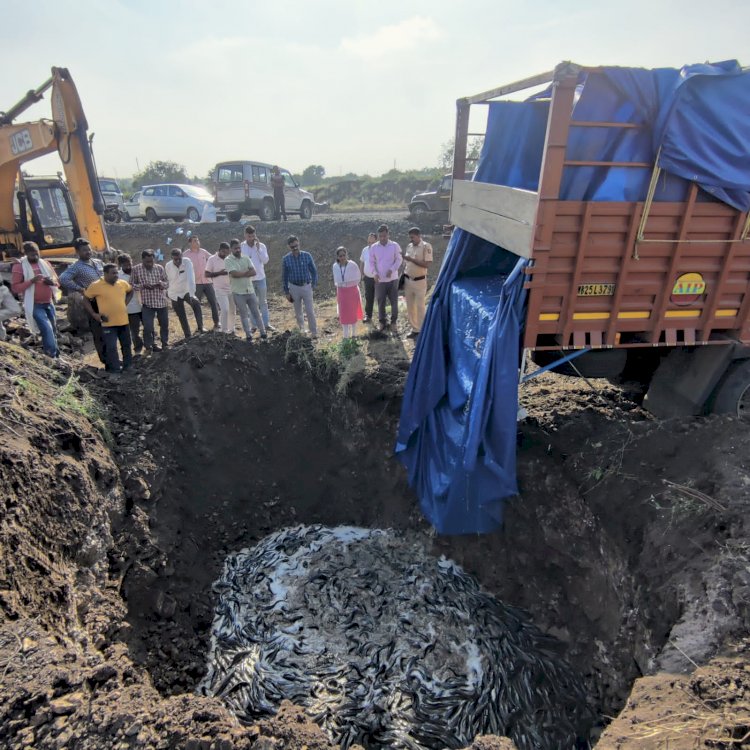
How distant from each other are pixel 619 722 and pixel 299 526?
13.1 feet

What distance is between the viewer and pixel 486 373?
176 inches

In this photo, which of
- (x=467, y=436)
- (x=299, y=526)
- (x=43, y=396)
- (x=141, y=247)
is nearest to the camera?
(x=467, y=436)

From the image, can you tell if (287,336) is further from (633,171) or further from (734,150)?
(734,150)

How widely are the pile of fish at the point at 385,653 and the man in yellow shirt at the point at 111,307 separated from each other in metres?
3.45

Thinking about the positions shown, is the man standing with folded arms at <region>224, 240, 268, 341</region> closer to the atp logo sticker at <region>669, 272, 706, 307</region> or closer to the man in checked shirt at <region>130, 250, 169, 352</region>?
the man in checked shirt at <region>130, 250, 169, 352</region>

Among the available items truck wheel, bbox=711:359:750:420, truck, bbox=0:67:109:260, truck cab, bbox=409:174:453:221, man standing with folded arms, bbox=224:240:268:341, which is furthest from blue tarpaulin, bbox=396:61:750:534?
truck cab, bbox=409:174:453:221

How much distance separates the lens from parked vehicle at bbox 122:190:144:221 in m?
19.8

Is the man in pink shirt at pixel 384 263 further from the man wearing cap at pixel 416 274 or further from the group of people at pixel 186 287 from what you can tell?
the man wearing cap at pixel 416 274

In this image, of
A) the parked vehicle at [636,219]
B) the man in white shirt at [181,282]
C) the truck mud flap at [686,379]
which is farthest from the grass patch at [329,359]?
the truck mud flap at [686,379]

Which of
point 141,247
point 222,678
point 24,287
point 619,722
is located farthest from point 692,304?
point 141,247

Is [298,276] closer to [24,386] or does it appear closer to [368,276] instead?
[368,276]

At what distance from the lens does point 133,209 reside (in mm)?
20141

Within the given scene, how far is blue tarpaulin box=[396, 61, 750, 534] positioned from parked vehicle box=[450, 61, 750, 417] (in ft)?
0.05

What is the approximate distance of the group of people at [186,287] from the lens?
700cm
